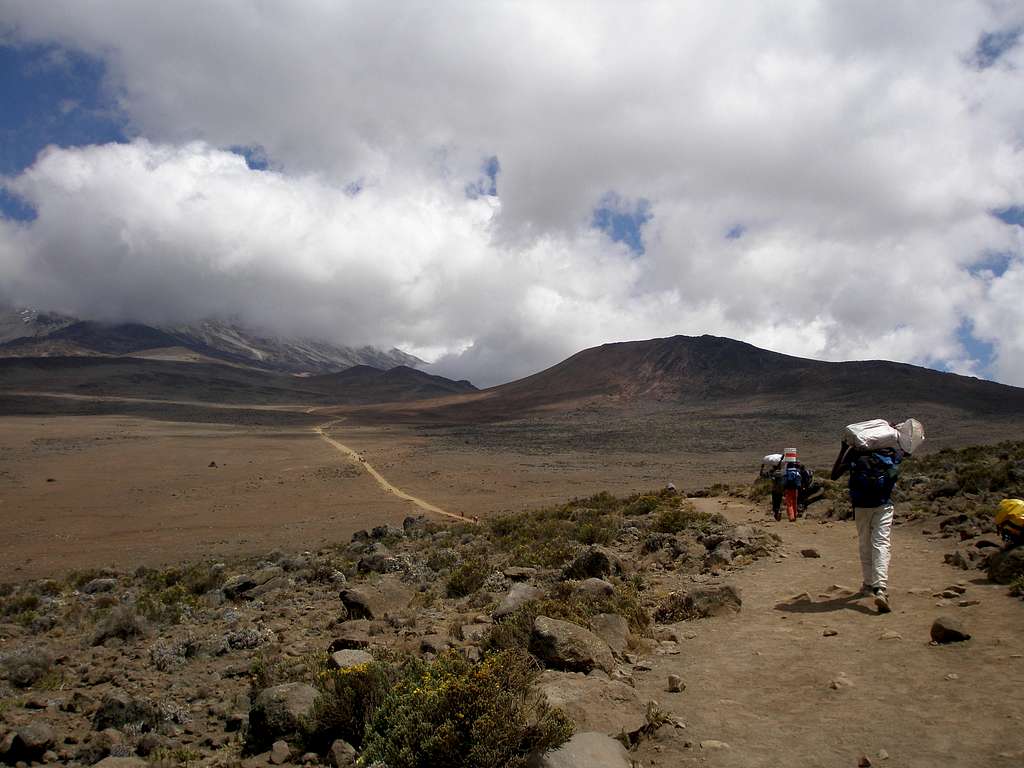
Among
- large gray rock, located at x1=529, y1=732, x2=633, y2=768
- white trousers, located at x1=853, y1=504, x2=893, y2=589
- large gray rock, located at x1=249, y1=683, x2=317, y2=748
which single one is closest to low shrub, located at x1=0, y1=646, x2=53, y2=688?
large gray rock, located at x1=249, y1=683, x2=317, y2=748

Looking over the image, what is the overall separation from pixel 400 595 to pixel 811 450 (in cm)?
4772

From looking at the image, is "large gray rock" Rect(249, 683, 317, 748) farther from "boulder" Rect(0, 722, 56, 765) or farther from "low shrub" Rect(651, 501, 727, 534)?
"low shrub" Rect(651, 501, 727, 534)

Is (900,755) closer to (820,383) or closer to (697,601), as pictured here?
(697,601)

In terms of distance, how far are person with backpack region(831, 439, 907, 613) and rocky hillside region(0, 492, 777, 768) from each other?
5.07 feet

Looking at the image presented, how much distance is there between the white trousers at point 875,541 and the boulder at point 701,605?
1.44 metres

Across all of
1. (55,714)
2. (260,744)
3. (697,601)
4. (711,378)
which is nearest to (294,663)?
(260,744)

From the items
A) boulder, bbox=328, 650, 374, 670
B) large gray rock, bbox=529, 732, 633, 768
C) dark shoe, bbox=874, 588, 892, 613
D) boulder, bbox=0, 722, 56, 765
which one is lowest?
boulder, bbox=0, 722, 56, 765

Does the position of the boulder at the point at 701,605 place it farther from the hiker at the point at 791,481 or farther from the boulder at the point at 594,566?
the hiker at the point at 791,481

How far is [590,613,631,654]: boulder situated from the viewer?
6117 mm

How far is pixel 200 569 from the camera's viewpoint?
15.3 m

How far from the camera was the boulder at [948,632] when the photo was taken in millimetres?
5320

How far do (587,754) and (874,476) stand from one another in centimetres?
510

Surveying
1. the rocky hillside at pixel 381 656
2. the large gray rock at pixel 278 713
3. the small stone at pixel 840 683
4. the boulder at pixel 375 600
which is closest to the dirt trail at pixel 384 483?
the rocky hillside at pixel 381 656

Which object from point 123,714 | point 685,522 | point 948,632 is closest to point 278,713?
point 123,714
